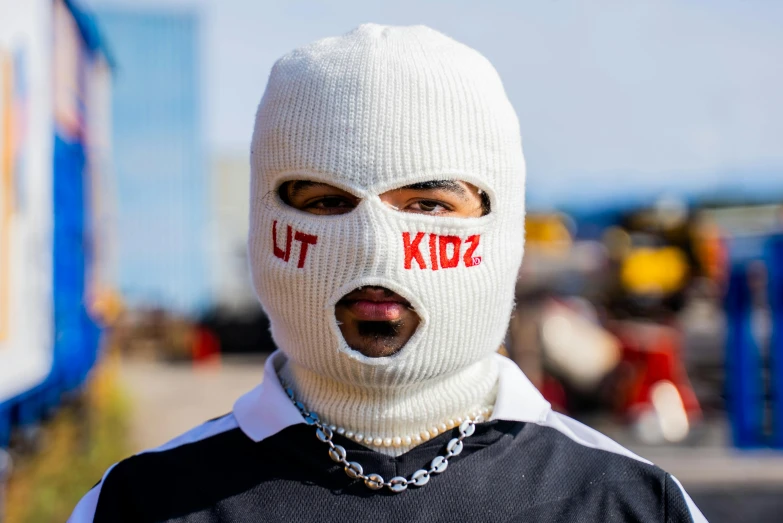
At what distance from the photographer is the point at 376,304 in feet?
5.61

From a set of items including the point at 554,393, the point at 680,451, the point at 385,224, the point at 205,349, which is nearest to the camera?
the point at 385,224

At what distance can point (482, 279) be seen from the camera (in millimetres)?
1775

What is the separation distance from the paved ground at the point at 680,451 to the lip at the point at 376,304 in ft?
12.8

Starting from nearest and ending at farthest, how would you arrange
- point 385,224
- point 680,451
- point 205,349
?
point 385,224 → point 680,451 → point 205,349

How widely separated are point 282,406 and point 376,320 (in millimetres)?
282

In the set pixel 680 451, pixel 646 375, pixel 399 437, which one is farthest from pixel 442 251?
pixel 646 375

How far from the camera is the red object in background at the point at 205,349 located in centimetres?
1636

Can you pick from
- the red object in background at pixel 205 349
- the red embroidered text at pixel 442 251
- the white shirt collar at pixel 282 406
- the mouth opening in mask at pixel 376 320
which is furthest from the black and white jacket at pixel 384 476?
the red object in background at pixel 205 349

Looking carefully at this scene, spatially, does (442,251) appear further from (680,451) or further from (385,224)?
(680,451)

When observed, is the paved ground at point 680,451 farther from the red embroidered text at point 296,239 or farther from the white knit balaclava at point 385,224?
the red embroidered text at point 296,239

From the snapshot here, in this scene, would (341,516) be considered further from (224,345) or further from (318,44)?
(224,345)

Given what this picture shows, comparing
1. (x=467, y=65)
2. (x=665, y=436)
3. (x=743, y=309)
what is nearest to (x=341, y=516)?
(x=467, y=65)

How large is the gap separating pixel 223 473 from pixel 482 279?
2.16 ft

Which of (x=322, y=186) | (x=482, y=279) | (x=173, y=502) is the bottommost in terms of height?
(x=173, y=502)
